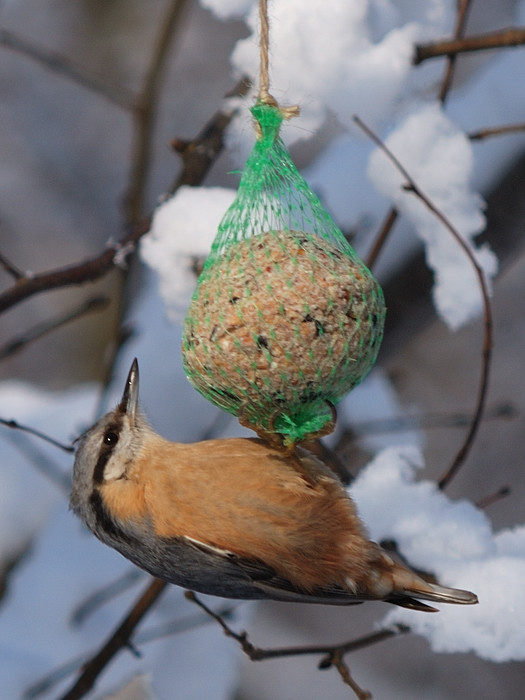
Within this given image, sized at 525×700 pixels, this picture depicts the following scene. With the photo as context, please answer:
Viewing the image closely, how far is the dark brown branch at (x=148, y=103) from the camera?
3766 mm

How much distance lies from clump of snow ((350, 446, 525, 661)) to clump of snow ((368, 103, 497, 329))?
57 cm

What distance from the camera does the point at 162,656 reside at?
3.51 meters

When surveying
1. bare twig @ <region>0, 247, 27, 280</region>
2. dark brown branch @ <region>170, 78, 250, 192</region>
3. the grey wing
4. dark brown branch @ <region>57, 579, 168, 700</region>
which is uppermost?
dark brown branch @ <region>170, 78, 250, 192</region>

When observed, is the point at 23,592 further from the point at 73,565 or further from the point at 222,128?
the point at 222,128

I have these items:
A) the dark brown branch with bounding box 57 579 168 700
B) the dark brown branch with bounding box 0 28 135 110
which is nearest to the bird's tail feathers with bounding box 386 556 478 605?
the dark brown branch with bounding box 57 579 168 700

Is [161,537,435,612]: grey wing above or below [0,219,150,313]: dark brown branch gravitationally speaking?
below

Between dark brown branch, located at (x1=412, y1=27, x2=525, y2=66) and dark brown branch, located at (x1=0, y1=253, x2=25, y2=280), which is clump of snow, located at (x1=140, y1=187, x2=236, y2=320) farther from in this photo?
dark brown branch, located at (x1=412, y1=27, x2=525, y2=66)

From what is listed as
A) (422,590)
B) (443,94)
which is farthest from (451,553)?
(443,94)

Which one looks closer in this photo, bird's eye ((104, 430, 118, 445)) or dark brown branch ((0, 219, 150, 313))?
bird's eye ((104, 430, 118, 445))

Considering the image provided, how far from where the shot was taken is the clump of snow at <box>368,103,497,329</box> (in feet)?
9.26

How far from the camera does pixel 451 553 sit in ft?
8.67

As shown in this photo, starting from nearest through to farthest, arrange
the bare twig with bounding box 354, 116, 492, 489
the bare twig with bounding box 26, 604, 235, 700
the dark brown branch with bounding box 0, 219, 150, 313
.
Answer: the bare twig with bounding box 354, 116, 492, 489 → the dark brown branch with bounding box 0, 219, 150, 313 → the bare twig with bounding box 26, 604, 235, 700

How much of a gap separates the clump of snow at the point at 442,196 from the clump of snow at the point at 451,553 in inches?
22.3

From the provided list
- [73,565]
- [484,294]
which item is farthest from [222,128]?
[73,565]
